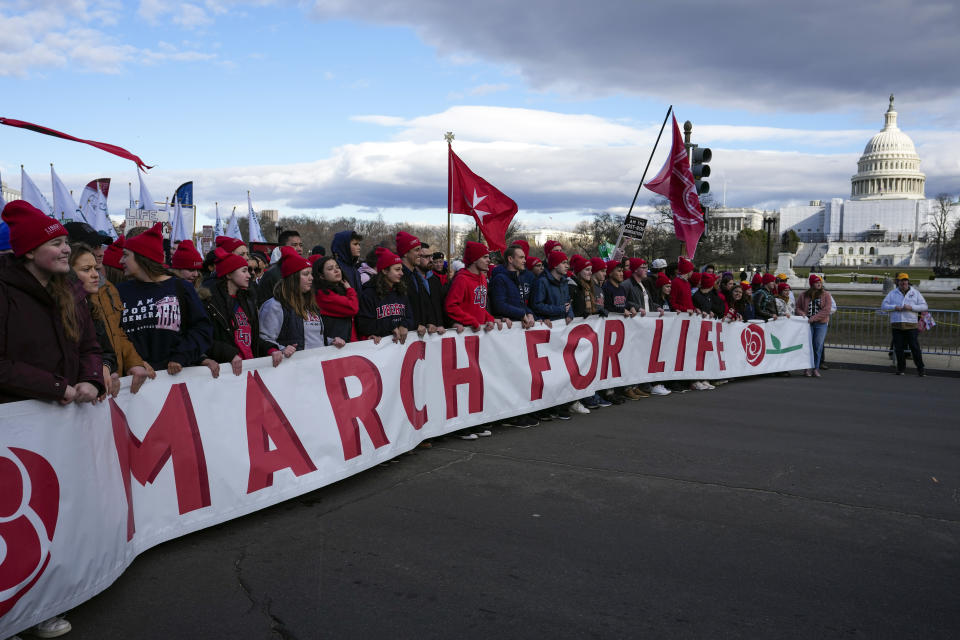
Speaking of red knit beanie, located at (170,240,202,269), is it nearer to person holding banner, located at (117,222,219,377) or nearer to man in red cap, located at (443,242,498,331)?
person holding banner, located at (117,222,219,377)

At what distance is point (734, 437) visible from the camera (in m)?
7.77

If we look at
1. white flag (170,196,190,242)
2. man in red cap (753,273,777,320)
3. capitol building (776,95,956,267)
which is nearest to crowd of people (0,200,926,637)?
man in red cap (753,273,777,320)

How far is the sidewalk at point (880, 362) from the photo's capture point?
46.0ft

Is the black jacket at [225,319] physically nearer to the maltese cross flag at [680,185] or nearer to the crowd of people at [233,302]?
the crowd of people at [233,302]

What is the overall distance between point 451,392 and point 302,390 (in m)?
2.07

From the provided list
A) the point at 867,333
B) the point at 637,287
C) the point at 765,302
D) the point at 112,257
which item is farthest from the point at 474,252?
the point at 867,333

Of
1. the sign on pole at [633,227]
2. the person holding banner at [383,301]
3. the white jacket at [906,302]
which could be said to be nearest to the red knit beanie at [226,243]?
the person holding banner at [383,301]

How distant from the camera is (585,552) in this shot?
15.0ft

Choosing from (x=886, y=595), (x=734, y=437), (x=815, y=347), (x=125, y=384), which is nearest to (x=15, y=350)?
(x=125, y=384)

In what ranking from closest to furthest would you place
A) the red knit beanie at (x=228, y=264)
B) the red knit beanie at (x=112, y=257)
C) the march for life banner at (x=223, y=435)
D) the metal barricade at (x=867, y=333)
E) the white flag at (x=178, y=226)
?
1. the march for life banner at (x=223, y=435)
2. the red knit beanie at (x=228, y=264)
3. the red knit beanie at (x=112, y=257)
4. the metal barricade at (x=867, y=333)
5. the white flag at (x=178, y=226)

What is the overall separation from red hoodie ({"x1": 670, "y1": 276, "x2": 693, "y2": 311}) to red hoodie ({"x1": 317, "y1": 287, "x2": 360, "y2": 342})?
6172 mm

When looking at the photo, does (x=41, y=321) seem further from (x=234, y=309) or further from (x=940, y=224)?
(x=940, y=224)

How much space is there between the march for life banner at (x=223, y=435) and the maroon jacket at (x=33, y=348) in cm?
12

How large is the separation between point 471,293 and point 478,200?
A: 9.28ft
